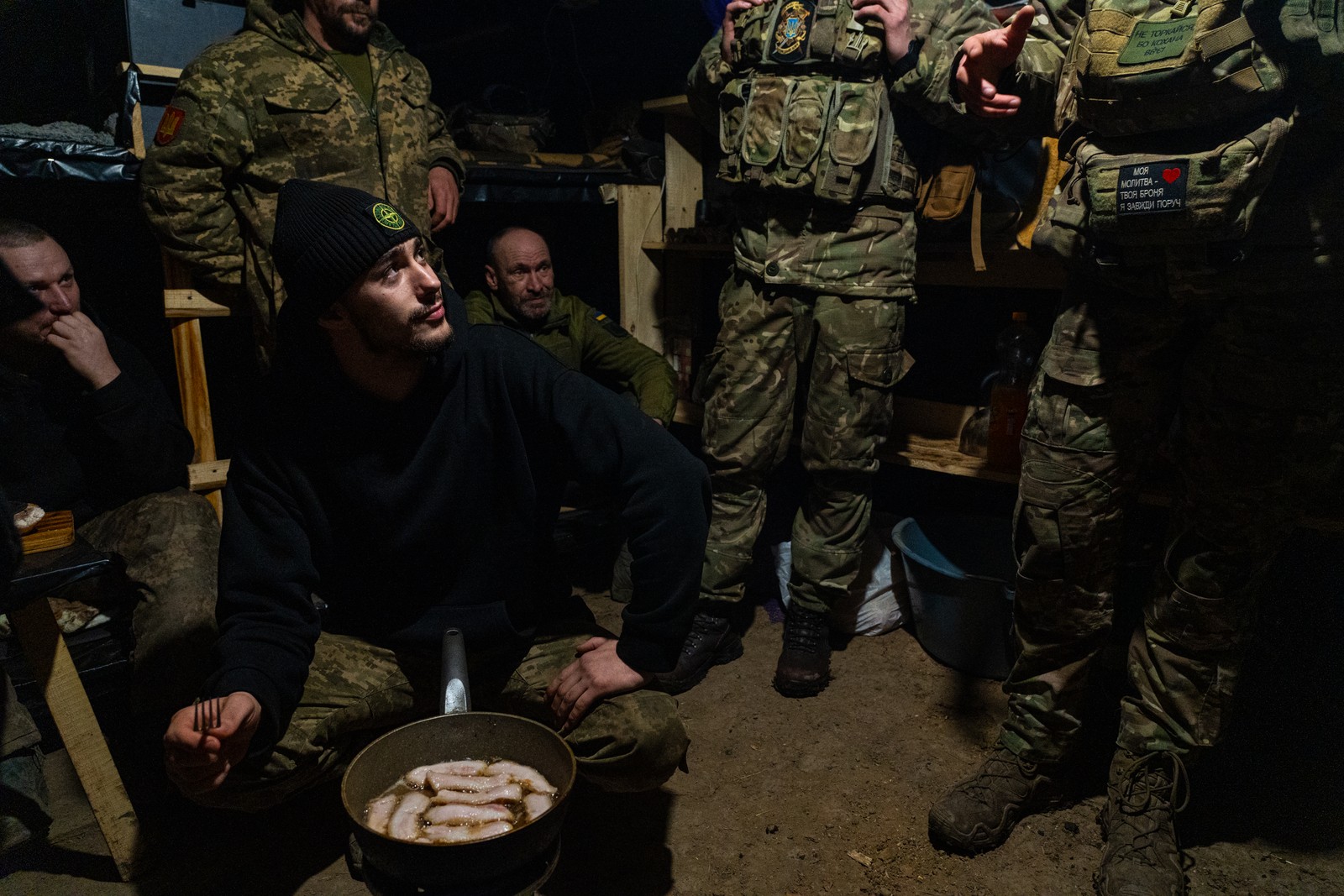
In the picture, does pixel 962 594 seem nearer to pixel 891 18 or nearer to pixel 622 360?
pixel 622 360

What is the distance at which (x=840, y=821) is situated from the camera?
207 centimetres

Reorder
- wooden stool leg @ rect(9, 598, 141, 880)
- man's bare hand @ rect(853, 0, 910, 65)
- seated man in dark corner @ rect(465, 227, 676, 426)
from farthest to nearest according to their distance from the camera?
seated man in dark corner @ rect(465, 227, 676, 426) < man's bare hand @ rect(853, 0, 910, 65) < wooden stool leg @ rect(9, 598, 141, 880)

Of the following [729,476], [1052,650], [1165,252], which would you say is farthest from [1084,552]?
[729,476]

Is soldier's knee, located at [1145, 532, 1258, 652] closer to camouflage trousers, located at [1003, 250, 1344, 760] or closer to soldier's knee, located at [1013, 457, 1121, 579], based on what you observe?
camouflage trousers, located at [1003, 250, 1344, 760]

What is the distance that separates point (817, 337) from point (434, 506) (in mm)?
1344

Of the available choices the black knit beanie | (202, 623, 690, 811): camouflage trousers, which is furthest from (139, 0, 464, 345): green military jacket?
(202, 623, 690, 811): camouflage trousers

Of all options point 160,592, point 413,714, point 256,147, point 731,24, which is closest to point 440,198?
point 256,147

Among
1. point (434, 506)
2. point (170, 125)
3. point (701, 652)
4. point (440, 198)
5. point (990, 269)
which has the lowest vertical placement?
point (701, 652)

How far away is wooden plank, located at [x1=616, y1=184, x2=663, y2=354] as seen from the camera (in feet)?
11.7

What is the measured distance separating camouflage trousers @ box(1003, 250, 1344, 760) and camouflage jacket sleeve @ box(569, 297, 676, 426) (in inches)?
62.0

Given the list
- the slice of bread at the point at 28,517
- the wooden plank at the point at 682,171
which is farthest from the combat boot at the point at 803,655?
the slice of bread at the point at 28,517

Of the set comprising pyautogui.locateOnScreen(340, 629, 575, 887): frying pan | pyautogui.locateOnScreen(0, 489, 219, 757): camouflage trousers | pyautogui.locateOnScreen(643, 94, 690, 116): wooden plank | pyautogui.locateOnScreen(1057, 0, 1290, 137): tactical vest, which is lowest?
pyautogui.locateOnScreen(0, 489, 219, 757): camouflage trousers

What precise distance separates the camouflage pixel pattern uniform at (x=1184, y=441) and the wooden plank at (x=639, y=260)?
6.56 feet

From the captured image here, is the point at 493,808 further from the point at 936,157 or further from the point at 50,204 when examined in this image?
the point at 50,204
